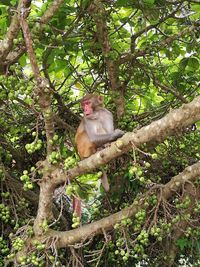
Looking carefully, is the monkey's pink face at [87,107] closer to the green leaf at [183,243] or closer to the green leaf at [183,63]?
the green leaf at [183,63]

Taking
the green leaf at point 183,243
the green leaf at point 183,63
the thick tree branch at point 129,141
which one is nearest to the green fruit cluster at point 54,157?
the thick tree branch at point 129,141

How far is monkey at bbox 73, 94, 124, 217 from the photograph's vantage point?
4.47 metres

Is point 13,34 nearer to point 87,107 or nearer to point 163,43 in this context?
point 87,107

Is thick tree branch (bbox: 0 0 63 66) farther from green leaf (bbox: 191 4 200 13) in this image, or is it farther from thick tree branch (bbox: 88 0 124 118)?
green leaf (bbox: 191 4 200 13)

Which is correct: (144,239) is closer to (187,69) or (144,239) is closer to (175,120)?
(175,120)

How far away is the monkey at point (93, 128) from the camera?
176 inches

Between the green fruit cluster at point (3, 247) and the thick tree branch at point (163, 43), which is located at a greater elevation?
the thick tree branch at point (163, 43)

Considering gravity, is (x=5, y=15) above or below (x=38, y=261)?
above

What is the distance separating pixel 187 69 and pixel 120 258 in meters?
2.05

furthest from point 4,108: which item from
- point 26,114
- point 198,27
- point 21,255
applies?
point 198,27

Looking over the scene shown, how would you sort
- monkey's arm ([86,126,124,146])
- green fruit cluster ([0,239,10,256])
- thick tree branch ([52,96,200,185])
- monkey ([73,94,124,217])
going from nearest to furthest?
thick tree branch ([52,96,200,185])
monkey's arm ([86,126,124,146])
green fruit cluster ([0,239,10,256])
monkey ([73,94,124,217])

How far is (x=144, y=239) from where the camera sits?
3760 millimetres

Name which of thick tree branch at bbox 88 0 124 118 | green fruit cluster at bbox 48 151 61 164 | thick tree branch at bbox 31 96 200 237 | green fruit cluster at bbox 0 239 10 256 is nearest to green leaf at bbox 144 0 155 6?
thick tree branch at bbox 88 0 124 118

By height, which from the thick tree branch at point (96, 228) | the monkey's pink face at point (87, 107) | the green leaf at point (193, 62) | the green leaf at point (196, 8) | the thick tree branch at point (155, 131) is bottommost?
the thick tree branch at point (96, 228)
